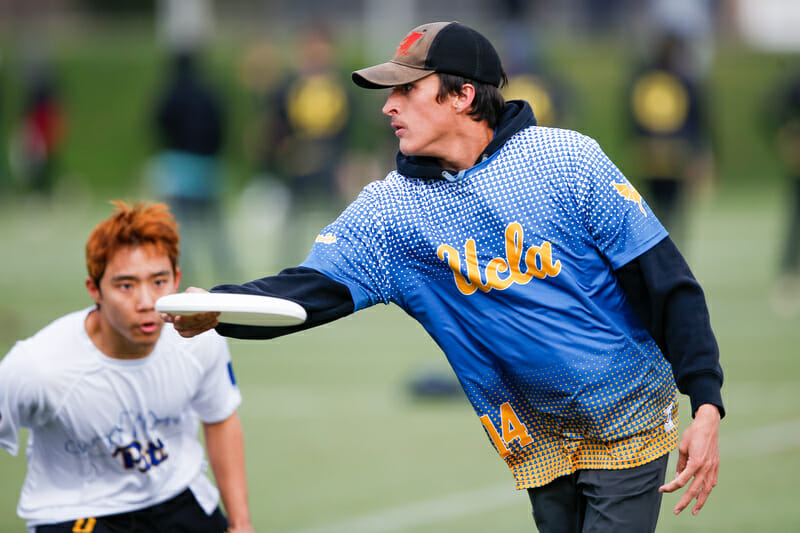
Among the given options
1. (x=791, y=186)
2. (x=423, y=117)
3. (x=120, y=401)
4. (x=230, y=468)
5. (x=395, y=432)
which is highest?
(x=423, y=117)

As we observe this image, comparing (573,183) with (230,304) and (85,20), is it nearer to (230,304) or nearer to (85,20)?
(230,304)

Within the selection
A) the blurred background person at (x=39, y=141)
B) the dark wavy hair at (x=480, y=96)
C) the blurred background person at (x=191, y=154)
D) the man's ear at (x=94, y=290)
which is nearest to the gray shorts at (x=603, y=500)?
the dark wavy hair at (x=480, y=96)

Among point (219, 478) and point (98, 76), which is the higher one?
point (98, 76)

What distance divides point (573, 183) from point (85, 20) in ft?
131

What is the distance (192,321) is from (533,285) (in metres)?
1.03

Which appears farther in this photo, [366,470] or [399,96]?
[366,470]

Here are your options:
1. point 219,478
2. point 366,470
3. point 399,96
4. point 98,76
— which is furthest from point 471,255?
point 98,76

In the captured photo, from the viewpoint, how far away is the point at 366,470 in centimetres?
777

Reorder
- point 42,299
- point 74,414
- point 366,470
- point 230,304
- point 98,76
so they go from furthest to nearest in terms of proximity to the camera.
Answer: point 98,76 → point 42,299 → point 366,470 → point 74,414 → point 230,304

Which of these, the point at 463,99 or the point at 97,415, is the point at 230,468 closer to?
the point at 97,415

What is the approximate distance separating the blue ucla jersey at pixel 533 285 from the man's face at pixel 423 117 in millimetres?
116

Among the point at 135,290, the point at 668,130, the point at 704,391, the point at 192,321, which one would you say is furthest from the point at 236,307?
the point at 668,130

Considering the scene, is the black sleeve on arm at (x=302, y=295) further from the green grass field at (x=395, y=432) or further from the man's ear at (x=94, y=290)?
the green grass field at (x=395, y=432)

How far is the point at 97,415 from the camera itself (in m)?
4.49
